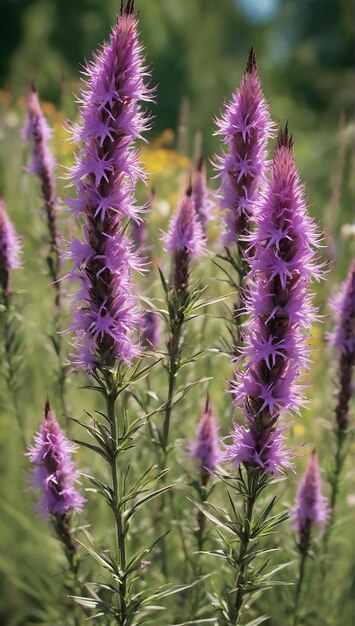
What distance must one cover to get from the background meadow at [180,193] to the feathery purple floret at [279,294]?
152 millimetres

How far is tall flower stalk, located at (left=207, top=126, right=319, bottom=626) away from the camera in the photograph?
5.35 ft

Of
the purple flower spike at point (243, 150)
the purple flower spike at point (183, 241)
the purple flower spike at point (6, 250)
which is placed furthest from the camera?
the purple flower spike at point (6, 250)

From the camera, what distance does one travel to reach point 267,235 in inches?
65.1

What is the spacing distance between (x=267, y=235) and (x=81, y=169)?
0.46m

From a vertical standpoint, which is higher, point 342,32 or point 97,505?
point 342,32

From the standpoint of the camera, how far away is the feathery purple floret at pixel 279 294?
1626mm

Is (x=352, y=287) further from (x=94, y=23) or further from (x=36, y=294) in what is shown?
(x=94, y=23)

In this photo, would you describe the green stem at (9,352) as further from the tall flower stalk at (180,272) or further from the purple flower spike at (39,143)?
the tall flower stalk at (180,272)

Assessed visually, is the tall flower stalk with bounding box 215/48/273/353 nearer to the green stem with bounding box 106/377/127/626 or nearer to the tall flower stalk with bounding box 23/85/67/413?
the green stem with bounding box 106/377/127/626

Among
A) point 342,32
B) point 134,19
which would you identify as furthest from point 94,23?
point 134,19

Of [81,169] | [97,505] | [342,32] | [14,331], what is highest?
[342,32]

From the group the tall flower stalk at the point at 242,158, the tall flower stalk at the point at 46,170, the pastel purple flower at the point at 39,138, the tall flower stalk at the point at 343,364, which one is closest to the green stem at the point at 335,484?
the tall flower stalk at the point at 343,364

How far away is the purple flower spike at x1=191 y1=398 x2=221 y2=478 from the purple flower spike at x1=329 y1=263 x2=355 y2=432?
1.70ft

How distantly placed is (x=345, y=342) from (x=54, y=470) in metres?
1.07
